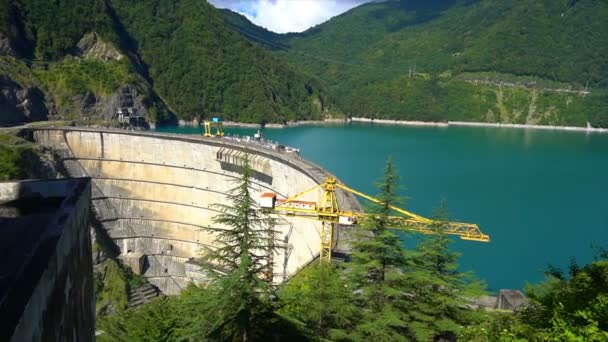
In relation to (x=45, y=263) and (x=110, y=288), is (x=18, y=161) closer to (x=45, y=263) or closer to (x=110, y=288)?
(x=110, y=288)

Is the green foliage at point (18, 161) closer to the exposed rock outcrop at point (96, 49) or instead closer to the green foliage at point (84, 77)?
the green foliage at point (84, 77)

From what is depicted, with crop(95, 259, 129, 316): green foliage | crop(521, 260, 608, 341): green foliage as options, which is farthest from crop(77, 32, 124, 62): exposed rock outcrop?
crop(521, 260, 608, 341): green foliage

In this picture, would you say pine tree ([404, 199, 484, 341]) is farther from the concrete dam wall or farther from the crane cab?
the concrete dam wall

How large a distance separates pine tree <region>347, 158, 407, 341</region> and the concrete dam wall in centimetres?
2661

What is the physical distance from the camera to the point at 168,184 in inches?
1549

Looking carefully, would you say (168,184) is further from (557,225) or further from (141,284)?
(557,225)

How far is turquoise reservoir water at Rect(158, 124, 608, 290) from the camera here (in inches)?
1315

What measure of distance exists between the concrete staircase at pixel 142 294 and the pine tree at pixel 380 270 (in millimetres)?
27582

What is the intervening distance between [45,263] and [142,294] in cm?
3574

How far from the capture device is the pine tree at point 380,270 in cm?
995

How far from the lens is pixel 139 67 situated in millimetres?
107312

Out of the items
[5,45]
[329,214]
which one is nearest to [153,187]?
[329,214]

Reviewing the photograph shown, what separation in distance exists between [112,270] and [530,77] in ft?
498

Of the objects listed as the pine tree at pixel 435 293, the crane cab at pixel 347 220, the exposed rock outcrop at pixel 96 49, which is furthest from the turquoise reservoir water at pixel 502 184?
the exposed rock outcrop at pixel 96 49
